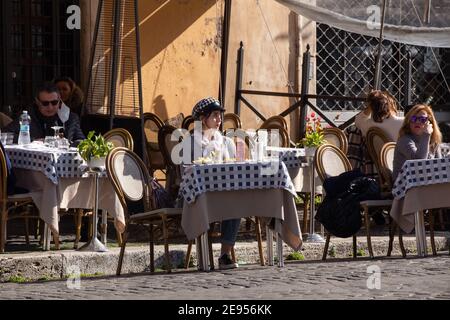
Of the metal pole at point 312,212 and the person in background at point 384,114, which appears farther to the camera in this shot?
the person in background at point 384,114

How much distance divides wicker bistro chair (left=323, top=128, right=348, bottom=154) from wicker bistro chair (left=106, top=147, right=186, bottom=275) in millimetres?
3762

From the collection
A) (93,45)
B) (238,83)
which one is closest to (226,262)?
(93,45)

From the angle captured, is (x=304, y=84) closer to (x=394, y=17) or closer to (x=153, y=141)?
(x=394, y=17)

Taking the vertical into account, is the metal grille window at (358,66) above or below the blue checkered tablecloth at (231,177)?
above

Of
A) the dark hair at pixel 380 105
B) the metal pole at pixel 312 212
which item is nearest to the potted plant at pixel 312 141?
the metal pole at pixel 312 212

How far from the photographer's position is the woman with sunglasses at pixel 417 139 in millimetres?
13820

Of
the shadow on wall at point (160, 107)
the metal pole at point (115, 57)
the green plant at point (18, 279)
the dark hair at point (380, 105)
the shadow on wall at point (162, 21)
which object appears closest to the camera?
the green plant at point (18, 279)

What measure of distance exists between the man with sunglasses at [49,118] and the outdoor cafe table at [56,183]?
26.6 inches

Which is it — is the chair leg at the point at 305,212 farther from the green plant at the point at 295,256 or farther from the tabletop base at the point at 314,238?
the green plant at the point at 295,256

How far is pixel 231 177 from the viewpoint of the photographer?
12.6m

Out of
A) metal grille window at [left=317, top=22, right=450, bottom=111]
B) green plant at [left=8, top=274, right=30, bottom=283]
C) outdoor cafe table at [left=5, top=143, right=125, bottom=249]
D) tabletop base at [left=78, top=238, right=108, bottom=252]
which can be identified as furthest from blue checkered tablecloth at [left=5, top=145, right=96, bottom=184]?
metal grille window at [left=317, top=22, right=450, bottom=111]

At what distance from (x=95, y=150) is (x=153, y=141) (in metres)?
3.60

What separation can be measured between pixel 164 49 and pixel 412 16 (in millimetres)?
3099
